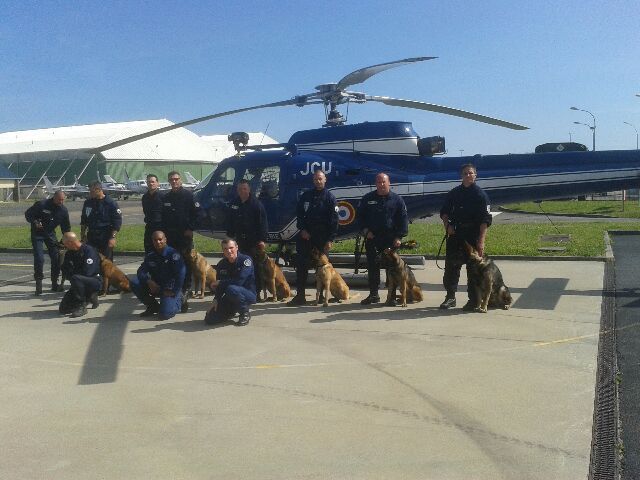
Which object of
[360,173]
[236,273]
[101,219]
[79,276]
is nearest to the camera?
[236,273]

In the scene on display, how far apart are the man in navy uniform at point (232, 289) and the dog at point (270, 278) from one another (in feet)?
3.59

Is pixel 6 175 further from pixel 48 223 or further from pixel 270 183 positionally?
pixel 270 183

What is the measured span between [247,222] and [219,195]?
1.92 m

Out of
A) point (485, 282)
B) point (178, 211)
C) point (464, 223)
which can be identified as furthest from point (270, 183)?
point (485, 282)

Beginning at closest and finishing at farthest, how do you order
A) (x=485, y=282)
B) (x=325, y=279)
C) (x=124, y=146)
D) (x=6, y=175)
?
(x=485, y=282)
(x=325, y=279)
(x=6, y=175)
(x=124, y=146)

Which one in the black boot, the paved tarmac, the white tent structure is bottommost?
the paved tarmac

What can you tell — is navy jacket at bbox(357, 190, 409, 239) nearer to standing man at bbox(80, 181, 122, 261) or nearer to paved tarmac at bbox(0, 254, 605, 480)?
paved tarmac at bbox(0, 254, 605, 480)

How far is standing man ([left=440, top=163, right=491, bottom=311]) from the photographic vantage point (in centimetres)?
791

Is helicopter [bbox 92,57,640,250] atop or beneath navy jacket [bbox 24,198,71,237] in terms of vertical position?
atop

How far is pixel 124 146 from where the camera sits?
83.2m

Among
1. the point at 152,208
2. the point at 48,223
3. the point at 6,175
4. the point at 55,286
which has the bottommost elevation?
the point at 55,286

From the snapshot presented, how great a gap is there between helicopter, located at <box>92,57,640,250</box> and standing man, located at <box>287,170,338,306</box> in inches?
59.1

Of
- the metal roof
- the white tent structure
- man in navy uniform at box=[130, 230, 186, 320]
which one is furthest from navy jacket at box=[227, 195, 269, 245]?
the metal roof

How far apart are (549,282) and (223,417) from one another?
7098 mm
